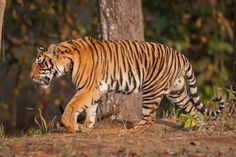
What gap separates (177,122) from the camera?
33.7ft

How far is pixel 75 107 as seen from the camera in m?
9.41

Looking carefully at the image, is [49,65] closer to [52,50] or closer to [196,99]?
[52,50]

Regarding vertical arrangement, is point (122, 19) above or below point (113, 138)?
above

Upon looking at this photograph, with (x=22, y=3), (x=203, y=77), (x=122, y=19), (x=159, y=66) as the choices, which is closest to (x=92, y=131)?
(x=159, y=66)

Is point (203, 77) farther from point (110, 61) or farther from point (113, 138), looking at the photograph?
point (113, 138)

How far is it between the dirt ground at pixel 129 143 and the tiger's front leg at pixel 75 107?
134 millimetres

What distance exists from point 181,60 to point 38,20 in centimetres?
710

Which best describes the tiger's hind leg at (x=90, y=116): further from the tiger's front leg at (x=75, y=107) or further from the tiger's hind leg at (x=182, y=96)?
the tiger's hind leg at (x=182, y=96)

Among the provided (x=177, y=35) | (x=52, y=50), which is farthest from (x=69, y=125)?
(x=177, y=35)

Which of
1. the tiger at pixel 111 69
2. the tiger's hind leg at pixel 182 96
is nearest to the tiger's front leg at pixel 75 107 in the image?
the tiger at pixel 111 69

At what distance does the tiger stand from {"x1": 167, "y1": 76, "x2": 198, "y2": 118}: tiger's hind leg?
0.01m

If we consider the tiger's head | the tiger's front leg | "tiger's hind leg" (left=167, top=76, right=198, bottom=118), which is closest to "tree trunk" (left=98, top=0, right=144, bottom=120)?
"tiger's hind leg" (left=167, top=76, right=198, bottom=118)

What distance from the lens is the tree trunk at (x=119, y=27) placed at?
11195 mm

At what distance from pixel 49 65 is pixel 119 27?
1767 millimetres
